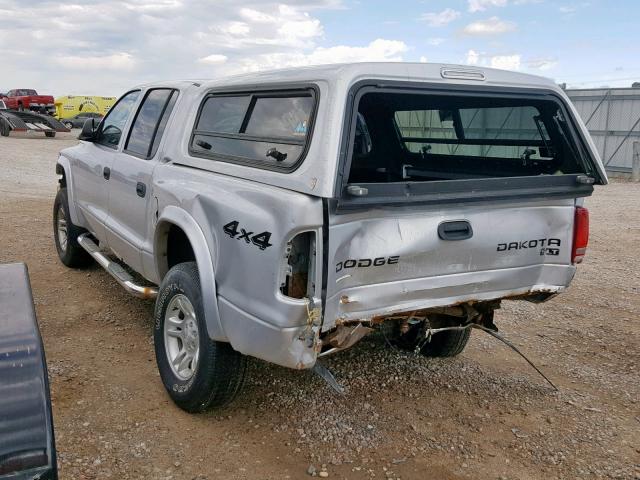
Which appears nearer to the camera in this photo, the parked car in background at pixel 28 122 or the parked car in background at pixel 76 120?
the parked car in background at pixel 28 122

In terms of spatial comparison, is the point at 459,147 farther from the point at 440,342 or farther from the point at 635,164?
the point at 635,164

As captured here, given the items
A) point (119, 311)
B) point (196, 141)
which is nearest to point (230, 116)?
point (196, 141)

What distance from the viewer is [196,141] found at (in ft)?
12.4

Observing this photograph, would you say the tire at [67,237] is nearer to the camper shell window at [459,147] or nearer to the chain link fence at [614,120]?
the camper shell window at [459,147]

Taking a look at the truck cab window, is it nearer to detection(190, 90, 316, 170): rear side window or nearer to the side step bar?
the side step bar

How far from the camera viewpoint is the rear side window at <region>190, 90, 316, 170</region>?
291 cm

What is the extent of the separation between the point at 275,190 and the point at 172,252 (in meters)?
1.43

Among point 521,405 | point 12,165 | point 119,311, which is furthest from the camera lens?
point 12,165

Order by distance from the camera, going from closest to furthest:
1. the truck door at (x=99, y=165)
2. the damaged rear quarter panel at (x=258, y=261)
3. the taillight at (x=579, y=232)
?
the damaged rear quarter panel at (x=258, y=261) < the taillight at (x=579, y=232) < the truck door at (x=99, y=165)

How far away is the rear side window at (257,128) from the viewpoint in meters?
2.91

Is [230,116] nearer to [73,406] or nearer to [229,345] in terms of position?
[229,345]

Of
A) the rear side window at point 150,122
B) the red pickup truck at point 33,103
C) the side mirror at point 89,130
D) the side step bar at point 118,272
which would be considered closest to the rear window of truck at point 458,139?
the rear side window at point 150,122

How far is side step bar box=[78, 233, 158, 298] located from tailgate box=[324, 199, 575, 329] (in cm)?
172

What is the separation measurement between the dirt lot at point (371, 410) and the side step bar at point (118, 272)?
1.54 ft
